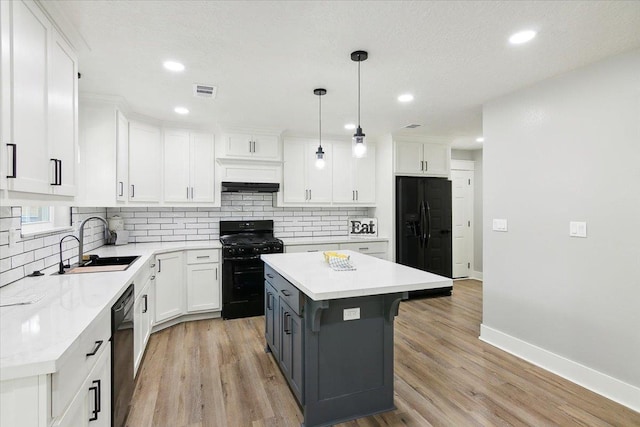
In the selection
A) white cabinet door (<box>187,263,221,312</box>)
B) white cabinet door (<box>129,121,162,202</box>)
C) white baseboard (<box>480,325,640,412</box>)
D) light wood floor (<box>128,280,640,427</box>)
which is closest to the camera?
light wood floor (<box>128,280,640,427</box>)

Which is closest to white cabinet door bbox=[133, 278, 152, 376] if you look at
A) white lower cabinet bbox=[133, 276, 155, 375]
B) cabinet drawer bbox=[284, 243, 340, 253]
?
white lower cabinet bbox=[133, 276, 155, 375]

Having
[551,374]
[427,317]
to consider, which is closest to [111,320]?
[551,374]

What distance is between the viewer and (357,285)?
1.90m

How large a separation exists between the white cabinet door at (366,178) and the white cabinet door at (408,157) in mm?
458

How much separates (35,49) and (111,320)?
136 cm

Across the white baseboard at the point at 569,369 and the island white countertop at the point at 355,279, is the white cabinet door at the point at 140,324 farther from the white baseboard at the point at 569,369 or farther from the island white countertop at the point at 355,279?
the white baseboard at the point at 569,369

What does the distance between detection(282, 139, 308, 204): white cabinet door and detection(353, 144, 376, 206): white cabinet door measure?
0.87 m

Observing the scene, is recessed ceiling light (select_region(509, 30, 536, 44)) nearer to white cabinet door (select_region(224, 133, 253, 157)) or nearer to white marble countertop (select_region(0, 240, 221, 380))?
white marble countertop (select_region(0, 240, 221, 380))

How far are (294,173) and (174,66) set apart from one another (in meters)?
2.41

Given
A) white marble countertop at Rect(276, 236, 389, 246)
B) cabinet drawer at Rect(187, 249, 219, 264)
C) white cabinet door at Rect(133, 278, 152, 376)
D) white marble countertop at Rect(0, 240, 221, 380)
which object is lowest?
white cabinet door at Rect(133, 278, 152, 376)

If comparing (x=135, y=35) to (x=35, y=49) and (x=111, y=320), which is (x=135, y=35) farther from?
(x=111, y=320)

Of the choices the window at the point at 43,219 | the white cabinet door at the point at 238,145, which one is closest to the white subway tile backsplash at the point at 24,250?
the window at the point at 43,219

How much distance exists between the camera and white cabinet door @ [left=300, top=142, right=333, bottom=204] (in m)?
4.83

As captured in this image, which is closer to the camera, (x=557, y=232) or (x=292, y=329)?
(x=292, y=329)
